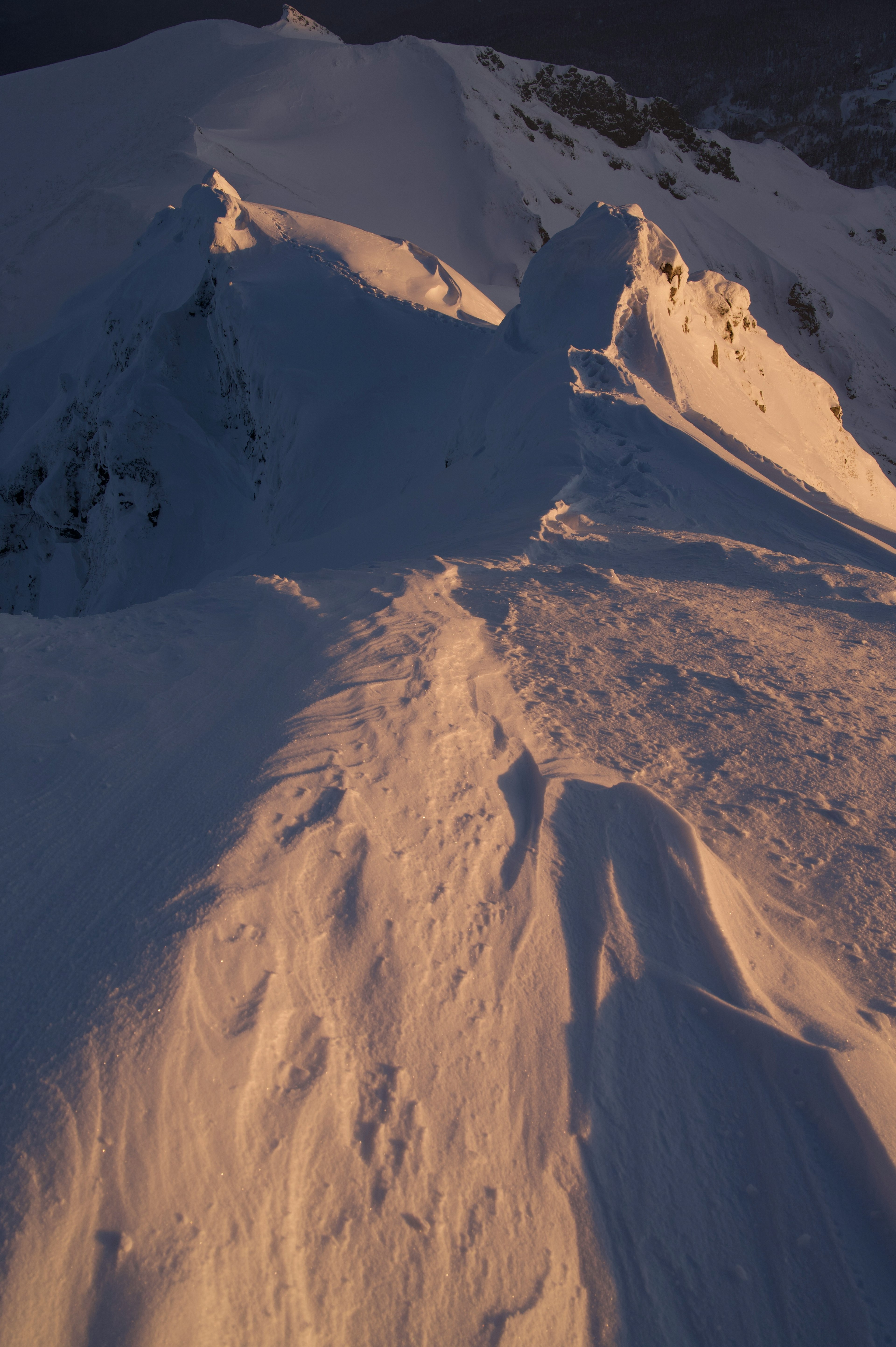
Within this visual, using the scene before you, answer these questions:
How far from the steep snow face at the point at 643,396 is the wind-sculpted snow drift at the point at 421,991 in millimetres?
943

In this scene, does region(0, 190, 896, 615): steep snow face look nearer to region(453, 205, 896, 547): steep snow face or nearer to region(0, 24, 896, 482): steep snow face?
region(453, 205, 896, 547): steep snow face

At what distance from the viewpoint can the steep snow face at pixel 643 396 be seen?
4.59m

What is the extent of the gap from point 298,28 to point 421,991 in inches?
1725

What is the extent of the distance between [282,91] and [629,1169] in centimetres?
3325

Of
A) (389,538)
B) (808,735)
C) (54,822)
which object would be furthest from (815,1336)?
(389,538)

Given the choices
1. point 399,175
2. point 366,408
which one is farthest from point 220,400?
point 399,175

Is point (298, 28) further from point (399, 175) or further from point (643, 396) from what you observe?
point (643, 396)

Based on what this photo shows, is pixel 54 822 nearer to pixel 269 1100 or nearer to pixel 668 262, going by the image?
pixel 269 1100

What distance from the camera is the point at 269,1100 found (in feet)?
4.08

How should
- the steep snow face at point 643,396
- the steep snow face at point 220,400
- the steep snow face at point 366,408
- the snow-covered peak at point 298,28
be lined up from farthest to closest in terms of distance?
the snow-covered peak at point 298,28
the steep snow face at point 220,400
the steep snow face at point 366,408
the steep snow face at point 643,396

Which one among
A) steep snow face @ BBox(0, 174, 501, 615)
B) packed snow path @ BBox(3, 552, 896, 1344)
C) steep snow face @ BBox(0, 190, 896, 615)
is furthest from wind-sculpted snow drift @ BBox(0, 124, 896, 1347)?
steep snow face @ BBox(0, 174, 501, 615)

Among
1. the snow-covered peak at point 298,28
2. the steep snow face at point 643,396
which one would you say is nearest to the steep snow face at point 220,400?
the steep snow face at point 643,396

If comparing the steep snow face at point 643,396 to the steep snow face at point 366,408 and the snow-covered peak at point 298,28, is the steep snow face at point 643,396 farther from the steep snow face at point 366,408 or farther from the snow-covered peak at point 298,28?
the snow-covered peak at point 298,28

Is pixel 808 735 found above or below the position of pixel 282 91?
below
